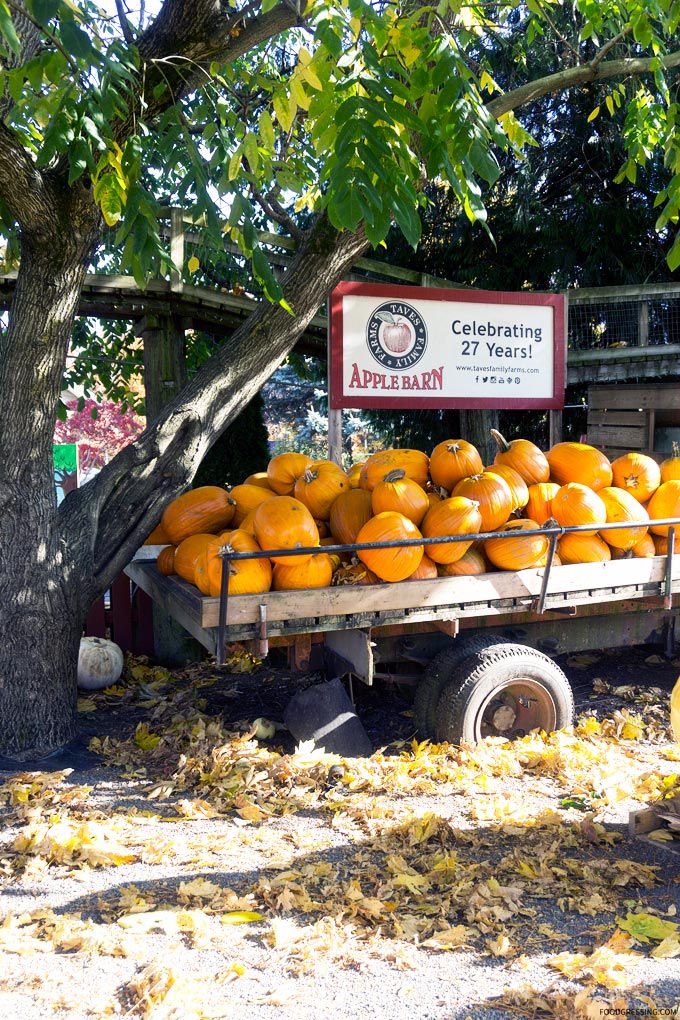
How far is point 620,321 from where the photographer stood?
9.27 metres

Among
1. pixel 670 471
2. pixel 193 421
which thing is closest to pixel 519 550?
pixel 670 471

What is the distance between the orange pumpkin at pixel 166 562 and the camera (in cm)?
519

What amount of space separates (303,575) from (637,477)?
225cm

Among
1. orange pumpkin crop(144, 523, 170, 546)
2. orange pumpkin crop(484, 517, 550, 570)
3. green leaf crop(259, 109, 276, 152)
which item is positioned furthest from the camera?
orange pumpkin crop(144, 523, 170, 546)

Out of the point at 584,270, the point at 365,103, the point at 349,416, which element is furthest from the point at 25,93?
the point at 349,416

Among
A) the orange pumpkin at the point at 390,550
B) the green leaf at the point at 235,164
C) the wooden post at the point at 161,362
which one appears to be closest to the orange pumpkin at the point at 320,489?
the orange pumpkin at the point at 390,550

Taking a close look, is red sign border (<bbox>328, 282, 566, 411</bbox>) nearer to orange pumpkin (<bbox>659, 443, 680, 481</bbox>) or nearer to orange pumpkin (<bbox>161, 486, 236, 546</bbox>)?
orange pumpkin (<bbox>161, 486, 236, 546</bbox>)

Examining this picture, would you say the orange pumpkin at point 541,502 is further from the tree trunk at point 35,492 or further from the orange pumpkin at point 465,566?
the tree trunk at point 35,492

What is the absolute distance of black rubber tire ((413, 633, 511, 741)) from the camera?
4.66m

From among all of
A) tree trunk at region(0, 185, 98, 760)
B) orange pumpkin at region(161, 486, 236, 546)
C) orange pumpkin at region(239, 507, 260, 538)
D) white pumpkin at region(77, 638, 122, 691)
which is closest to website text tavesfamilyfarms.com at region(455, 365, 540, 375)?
orange pumpkin at region(161, 486, 236, 546)

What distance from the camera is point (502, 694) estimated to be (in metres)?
4.80

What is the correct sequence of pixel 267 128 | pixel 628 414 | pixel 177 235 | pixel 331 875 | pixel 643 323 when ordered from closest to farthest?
pixel 331 875 → pixel 267 128 → pixel 177 235 → pixel 628 414 → pixel 643 323

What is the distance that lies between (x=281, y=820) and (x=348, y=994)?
54.3 inches

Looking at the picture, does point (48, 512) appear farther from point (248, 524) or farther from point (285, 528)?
point (285, 528)
